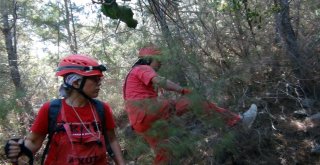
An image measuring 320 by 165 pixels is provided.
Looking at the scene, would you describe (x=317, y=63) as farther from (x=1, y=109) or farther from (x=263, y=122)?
(x=1, y=109)

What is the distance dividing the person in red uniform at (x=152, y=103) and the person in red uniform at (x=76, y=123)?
0.61 meters

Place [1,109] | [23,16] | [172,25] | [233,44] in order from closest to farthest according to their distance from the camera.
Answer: [1,109], [172,25], [233,44], [23,16]

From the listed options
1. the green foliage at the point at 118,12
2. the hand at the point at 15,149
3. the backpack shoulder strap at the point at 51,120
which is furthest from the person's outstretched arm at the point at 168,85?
the hand at the point at 15,149

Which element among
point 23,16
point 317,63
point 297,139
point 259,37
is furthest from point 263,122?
point 23,16

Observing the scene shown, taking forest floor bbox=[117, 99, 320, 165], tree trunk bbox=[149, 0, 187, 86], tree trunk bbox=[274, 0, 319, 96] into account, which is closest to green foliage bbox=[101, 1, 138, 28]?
tree trunk bbox=[149, 0, 187, 86]

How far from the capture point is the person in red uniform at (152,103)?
348 centimetres

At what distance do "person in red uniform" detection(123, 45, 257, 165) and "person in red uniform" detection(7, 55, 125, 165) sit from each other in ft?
2.01

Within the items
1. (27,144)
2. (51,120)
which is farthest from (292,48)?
(27,144)

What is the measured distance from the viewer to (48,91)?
7176 millimetres

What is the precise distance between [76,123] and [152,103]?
0.90 m

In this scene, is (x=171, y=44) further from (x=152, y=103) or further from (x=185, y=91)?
(x=152, y=103)

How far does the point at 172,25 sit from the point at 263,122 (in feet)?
8.61

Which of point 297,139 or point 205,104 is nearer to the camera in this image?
point 205,104

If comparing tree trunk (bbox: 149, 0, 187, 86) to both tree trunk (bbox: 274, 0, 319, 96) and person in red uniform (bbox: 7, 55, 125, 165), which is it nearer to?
person in red uniform (bbox: 7, 55, 125, 165)
